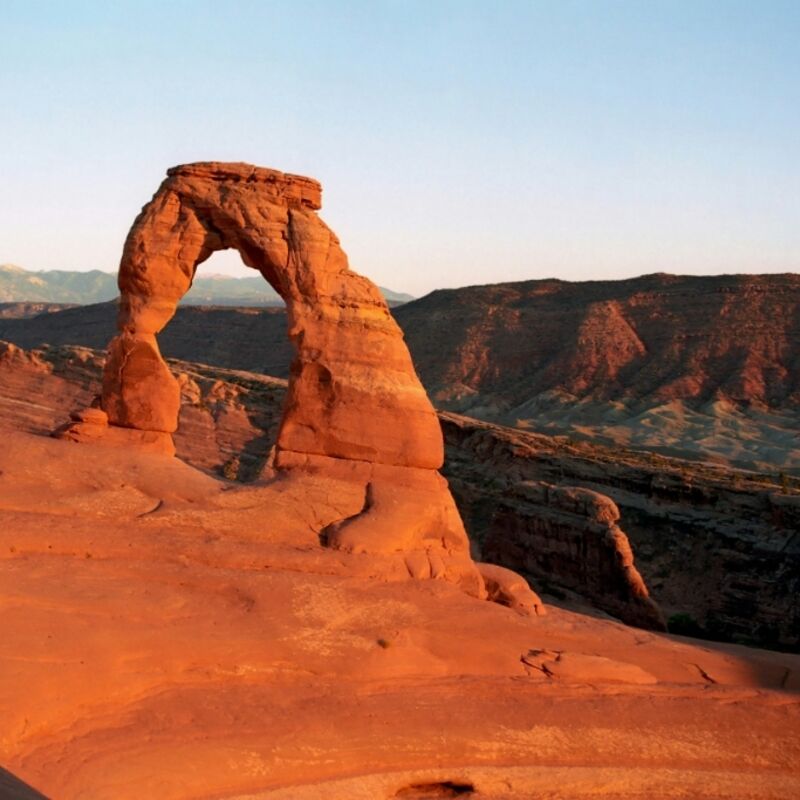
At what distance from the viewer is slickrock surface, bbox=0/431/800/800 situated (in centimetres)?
1007

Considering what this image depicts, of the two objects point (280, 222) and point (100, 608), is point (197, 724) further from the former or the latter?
point (280, 222)

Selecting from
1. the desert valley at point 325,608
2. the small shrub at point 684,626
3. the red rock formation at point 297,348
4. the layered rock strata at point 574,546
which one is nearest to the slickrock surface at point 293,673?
the desert valley at point 325,608

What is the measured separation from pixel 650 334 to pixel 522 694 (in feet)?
219

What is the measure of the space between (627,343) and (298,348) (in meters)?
62.0

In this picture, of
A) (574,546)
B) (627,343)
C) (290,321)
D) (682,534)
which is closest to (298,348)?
(290,321)

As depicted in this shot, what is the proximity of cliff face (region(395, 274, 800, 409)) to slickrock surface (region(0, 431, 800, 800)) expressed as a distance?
56841mm

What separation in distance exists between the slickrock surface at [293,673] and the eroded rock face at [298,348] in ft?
2.75

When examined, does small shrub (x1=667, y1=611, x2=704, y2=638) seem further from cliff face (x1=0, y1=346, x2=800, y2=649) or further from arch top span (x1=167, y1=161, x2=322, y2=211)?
arch top span (x1=167, y1=161, x2=322, y2=211)

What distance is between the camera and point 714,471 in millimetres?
38344

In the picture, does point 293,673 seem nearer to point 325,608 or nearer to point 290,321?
point 325,608

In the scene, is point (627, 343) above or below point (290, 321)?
below

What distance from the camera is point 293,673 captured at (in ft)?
38.5

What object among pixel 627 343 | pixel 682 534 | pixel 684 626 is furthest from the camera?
pixel 627 343

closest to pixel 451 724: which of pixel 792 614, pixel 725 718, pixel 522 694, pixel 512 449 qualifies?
pixel 522 694
